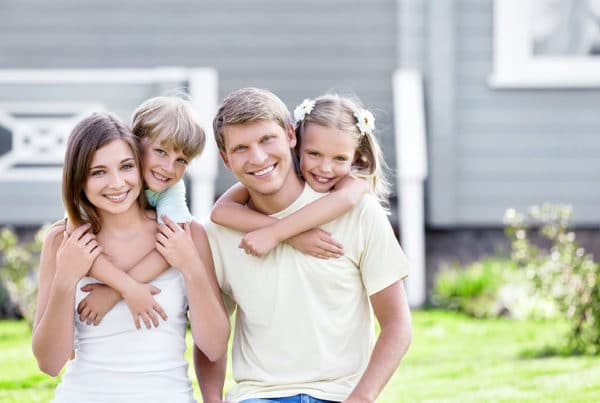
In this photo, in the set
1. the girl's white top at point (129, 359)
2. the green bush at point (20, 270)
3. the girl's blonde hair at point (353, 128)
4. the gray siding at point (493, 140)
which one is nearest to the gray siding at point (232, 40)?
the gray siding at point (493, 140)

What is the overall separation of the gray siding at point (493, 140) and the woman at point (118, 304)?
→ 5.47m

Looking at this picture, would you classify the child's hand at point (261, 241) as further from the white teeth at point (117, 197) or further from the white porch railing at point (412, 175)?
the white porch railing at point (412, 175)

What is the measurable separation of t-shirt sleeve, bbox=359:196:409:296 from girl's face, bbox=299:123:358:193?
0.15m

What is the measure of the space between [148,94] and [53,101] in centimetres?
73

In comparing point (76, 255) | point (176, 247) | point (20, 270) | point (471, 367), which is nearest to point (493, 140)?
point (471, 367)

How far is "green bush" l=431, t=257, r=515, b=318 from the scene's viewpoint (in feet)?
24.6

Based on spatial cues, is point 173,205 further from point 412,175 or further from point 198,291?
point 412,175

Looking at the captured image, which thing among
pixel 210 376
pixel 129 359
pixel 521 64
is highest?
pixel 521 64

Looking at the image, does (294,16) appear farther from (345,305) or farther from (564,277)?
(345,305)

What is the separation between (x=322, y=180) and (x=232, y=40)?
610 centimetres

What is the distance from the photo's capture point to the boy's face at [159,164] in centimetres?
308

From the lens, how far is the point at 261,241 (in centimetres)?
300

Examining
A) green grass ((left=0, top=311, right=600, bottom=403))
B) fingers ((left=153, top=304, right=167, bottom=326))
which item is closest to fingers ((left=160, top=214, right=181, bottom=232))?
fingers ((left=153, top=304, right=167, bottom=326))

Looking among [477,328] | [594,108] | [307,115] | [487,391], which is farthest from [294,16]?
[307,115]
